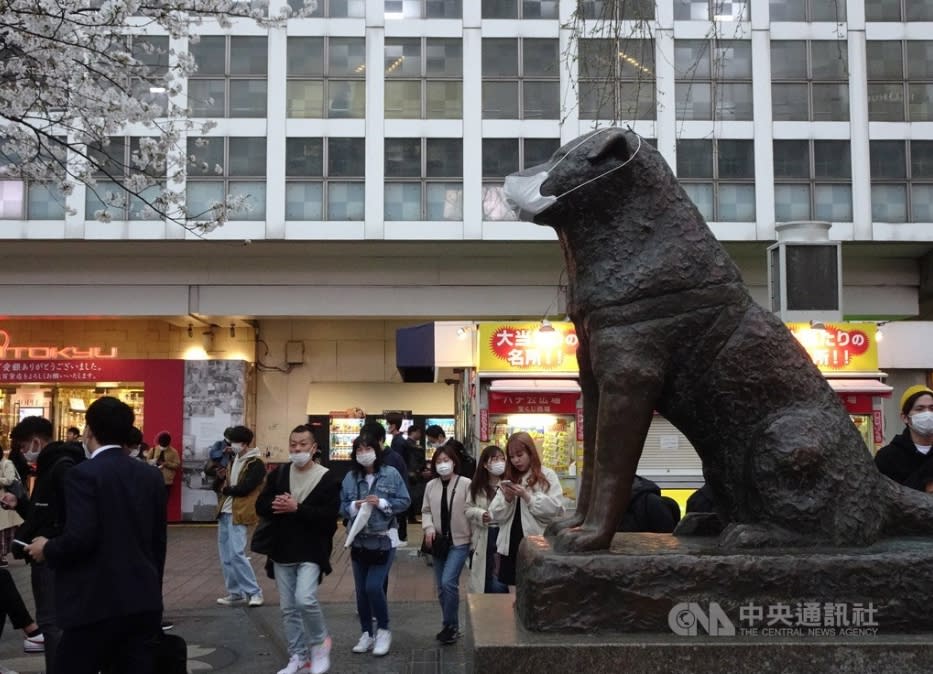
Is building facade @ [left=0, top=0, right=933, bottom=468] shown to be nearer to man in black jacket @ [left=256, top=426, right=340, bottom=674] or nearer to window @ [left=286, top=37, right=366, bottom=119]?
window @ [left=286, top=37, right=366, bottom=119]

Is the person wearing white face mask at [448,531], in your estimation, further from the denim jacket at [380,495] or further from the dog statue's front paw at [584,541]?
the dog statue's front paw at [584,541]

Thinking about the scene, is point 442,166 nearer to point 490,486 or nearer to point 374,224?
point 374,224

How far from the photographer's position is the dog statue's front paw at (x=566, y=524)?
3.34m

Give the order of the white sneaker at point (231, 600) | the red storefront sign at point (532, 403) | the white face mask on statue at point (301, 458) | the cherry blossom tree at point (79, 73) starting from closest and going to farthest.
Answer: the white face mask on statue at point (301, 458)
the cherry blossom tree at point (79, 73)
the white sneaker at point (231, 600)
the red storefront sign at point (532, 403)

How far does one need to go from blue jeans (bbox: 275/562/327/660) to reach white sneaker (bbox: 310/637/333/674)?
0.11 ft

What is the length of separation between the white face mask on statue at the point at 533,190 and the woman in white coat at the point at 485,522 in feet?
12.5

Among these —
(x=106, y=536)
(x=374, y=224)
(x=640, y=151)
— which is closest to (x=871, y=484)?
(x=640, y=151)

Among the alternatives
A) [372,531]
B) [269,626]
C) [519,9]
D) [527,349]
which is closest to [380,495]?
[372,531]

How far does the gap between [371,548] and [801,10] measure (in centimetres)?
1725

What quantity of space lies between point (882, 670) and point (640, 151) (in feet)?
6.36

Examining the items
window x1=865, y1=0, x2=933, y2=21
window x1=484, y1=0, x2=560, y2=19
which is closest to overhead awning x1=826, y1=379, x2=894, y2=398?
window x1=865, y1=0, x2=933, y2=21

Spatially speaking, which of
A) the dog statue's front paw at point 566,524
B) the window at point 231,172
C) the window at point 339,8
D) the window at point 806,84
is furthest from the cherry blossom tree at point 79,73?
the window at point 806,84

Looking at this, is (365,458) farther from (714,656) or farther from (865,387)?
(865,387)

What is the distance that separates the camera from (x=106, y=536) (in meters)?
3.98
